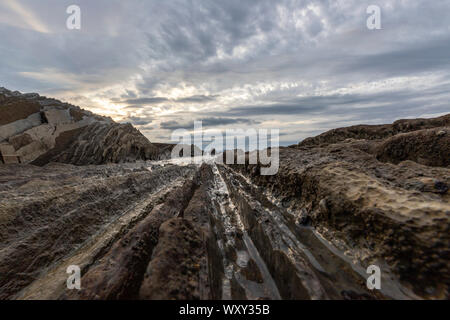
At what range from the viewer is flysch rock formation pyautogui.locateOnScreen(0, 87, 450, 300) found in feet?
6.94

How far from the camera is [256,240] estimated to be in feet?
11.6

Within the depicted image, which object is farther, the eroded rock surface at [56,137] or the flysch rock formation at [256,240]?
the eroded rock surface at [56,137]

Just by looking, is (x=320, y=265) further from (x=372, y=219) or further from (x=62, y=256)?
(x=62, y=256)

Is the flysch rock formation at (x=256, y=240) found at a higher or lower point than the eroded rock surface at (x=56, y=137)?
lower

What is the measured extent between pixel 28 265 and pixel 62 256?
1.49ft

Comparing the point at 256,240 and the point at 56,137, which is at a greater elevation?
the point at 56,137

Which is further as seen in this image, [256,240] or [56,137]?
[56,137]

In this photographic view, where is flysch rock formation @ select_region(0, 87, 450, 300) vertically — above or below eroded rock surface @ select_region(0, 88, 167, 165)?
below

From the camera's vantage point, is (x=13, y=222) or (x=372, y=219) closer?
(x=372, y=219)

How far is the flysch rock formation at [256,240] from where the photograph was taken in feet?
6.94

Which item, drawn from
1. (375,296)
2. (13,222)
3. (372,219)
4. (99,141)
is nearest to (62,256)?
(13,222)

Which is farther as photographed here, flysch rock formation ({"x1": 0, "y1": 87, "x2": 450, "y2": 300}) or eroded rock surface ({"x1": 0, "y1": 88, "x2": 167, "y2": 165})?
eroded rock surface ({"x1": 0, "y1": 88, "x2": 167, "y2": 165})

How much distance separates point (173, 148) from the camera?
50844 millimetres
